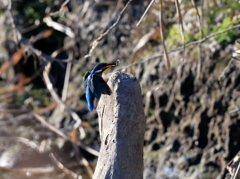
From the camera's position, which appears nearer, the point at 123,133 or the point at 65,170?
the point at 123,133

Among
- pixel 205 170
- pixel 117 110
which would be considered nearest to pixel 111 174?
pixel 117 110

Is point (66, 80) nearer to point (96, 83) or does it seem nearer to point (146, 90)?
point (146, 90)

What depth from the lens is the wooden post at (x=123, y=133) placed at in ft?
7.29

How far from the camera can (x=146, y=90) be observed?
17.8 feet

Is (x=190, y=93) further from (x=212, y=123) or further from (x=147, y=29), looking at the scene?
(x=147, y=29)

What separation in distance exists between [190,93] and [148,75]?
680 millimetres

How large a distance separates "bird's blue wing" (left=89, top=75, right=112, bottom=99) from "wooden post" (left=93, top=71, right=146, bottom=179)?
40 mm

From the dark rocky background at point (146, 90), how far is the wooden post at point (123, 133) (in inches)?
38.9

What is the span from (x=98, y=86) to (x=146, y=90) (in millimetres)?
3198

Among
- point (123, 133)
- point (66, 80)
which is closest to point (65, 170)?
point (66, 80)

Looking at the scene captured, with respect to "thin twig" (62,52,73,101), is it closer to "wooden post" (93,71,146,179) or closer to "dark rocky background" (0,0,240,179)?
"dark rocky background" (0,0,240,179)

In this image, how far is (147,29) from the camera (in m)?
6.05

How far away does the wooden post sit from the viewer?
222cm

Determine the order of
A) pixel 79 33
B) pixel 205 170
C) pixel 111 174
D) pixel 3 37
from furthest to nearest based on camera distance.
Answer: pixel 3 37
pixel 79 33
pixel 205 170
pixel 111 174
